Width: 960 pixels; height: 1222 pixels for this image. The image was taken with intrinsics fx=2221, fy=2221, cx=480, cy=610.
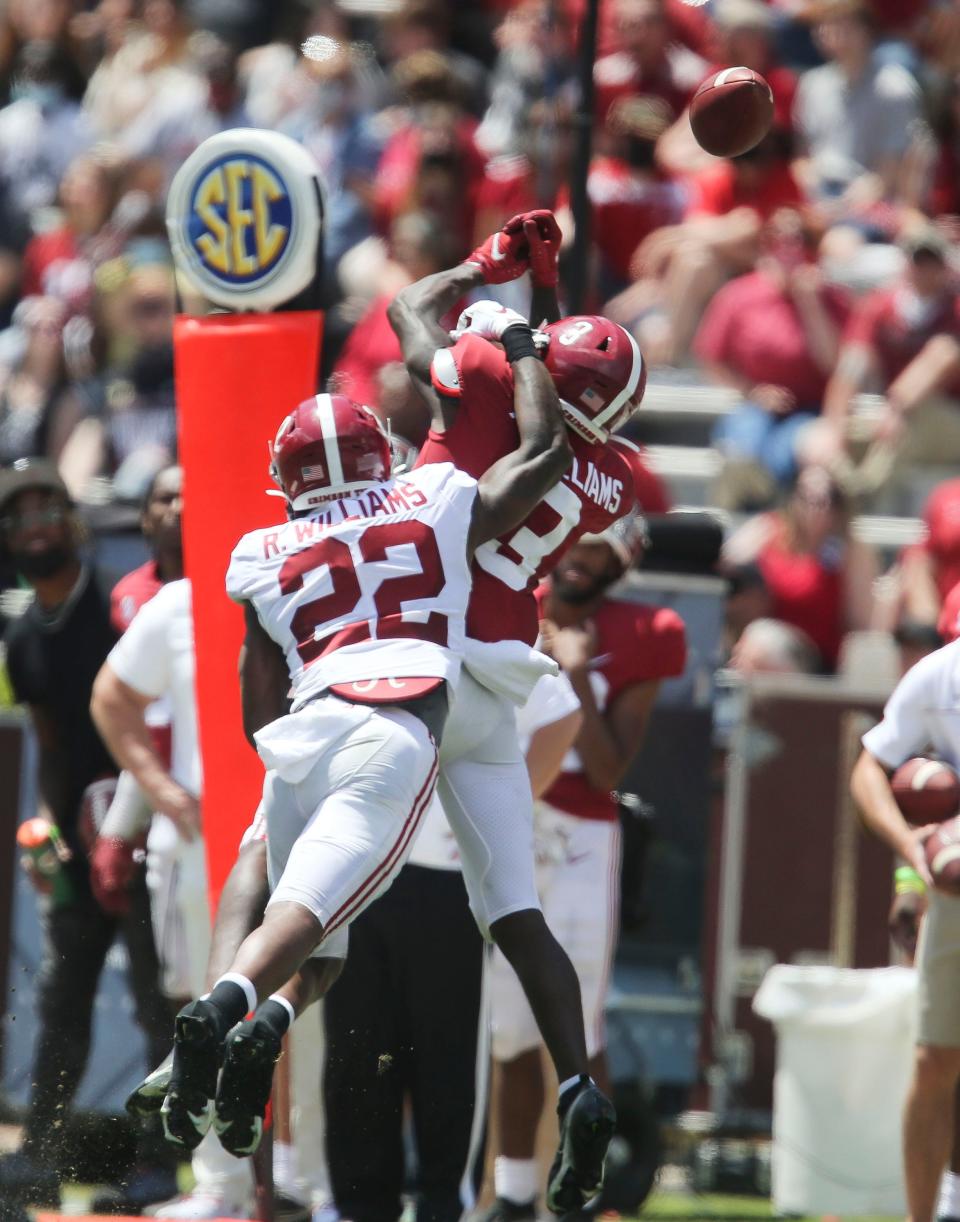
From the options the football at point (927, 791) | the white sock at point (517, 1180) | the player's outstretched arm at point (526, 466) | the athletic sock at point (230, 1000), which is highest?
the player's outstretched arm at point (526, 466)

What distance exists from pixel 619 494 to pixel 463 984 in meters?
1.40

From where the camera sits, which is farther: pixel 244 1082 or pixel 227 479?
pixel 227 479

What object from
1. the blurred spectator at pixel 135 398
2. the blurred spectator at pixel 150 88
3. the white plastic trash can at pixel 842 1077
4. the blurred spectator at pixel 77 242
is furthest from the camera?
the blurred spectator at pixel 150 88

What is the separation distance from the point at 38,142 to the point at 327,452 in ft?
26.4

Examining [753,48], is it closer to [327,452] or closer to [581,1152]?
[327,452]

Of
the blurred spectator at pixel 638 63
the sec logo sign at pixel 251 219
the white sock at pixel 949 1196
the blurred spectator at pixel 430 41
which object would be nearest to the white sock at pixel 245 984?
the sec logo sign at pixel 251 219

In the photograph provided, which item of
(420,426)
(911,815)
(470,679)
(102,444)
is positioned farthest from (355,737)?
(102,444)

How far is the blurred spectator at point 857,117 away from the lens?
35.6 ft

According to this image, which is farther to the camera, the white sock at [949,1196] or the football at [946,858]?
the white sock at [949,1196]

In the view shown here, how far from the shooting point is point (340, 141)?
11438mm

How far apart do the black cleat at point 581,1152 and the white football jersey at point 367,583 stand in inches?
39.0

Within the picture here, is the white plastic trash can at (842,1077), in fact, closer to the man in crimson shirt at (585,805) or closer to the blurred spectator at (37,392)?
the man in crimson shirt at (585,805)

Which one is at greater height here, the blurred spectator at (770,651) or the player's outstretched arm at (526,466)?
the player's outstretched arm at (526,466)

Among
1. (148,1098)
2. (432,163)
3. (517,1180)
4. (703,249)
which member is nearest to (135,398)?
(432,163)
